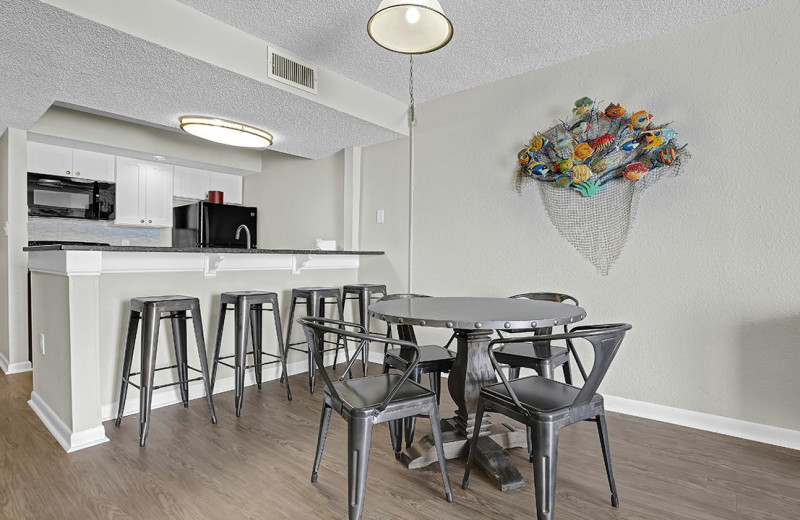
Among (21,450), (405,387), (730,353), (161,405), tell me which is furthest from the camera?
(161,405)

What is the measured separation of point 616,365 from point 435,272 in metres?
1.55

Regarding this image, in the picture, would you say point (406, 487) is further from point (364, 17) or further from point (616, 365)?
point (364, 17)

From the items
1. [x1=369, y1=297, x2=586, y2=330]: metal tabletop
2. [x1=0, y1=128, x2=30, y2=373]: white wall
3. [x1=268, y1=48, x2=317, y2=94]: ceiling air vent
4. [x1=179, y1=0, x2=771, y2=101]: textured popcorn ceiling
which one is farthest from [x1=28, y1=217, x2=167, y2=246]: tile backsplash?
[x1=369, y1=297, x2=586, y2=330]: metal tabletop

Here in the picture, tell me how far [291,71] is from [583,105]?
6.43 ft

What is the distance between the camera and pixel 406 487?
1877 mm

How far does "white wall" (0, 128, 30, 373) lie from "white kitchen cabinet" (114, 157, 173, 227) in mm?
1058

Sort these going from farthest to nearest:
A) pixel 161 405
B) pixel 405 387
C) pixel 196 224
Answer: pixel 196 224, pixel 161 405, pixel 405 387

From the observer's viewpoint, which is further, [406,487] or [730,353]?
[730,353]

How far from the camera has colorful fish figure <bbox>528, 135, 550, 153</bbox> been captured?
3.09 meters

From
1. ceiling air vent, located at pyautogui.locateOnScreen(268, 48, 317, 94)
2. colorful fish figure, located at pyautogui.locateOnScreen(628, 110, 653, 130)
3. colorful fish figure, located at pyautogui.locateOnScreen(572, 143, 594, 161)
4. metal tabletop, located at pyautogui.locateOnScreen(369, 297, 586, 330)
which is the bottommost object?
metal tabletop, located at pyautogui.locateOnScreen(369, 297, 586, 330)

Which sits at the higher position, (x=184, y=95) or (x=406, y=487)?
(x=184, y=95)

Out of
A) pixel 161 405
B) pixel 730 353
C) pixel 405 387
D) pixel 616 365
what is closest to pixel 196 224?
pixel 161 405

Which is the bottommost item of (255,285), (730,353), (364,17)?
(730,353)

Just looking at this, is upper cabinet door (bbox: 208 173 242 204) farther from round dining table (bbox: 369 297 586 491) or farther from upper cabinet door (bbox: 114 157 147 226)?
round dining table (bbox: 369 297 586 491)
